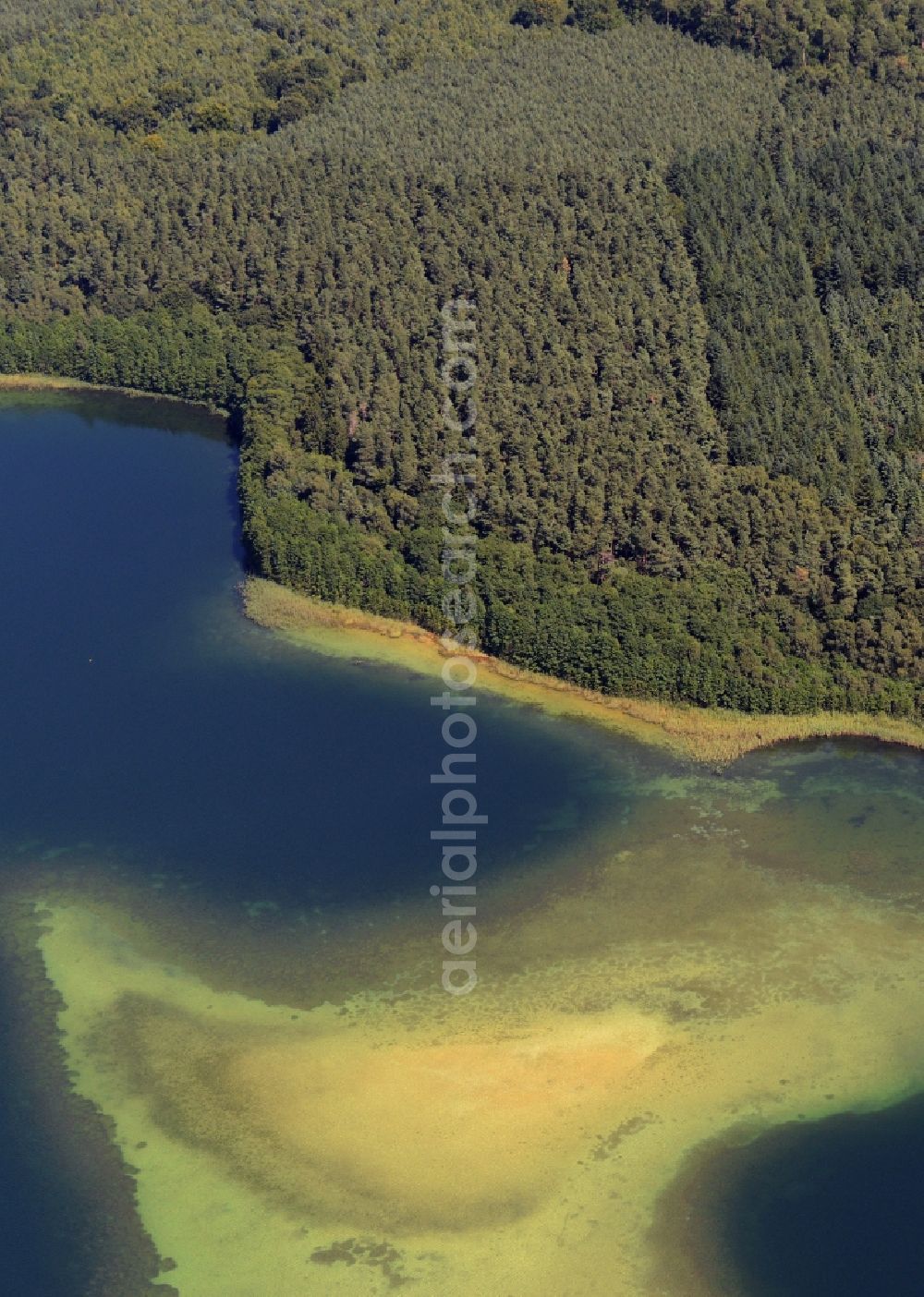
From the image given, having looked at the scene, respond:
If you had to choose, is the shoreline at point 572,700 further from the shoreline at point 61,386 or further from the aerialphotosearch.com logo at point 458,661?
the shoreline at point 61,386

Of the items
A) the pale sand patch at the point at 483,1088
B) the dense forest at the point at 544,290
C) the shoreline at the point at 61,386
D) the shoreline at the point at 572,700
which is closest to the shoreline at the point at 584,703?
the shoreline at the point at 572,700

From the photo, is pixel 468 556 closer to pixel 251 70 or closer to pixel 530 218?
pixel 530 218

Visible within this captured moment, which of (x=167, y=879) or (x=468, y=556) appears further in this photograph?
(x=468, y=556)

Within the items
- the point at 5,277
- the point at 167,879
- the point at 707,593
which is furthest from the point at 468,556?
the point at 5,277

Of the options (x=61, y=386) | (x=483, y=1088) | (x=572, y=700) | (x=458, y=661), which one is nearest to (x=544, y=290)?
(x=458, y=661)

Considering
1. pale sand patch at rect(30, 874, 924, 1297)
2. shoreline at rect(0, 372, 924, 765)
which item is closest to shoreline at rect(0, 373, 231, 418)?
shoreline at rect(0, 372, 924, 765)

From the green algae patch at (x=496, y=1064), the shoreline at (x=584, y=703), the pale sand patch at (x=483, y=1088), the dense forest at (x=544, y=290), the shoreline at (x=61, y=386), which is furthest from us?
the shoreline at (x=61, y=386)

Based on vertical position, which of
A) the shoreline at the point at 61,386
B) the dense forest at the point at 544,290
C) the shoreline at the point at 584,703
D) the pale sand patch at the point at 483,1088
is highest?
the dense forest at the point at 544,290
